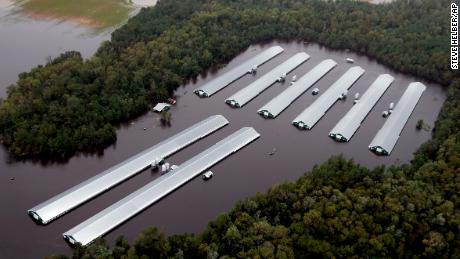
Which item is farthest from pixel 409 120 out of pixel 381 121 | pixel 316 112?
pixel 316 112

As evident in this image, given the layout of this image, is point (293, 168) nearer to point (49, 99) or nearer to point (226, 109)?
point (226, 109)

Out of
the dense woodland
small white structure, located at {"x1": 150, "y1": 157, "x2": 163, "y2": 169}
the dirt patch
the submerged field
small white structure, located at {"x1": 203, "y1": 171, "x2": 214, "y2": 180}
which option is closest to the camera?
the dense woodland

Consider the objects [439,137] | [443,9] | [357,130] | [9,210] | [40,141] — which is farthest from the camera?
[443,9]

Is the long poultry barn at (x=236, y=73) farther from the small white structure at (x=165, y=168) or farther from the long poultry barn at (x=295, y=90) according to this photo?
the small white structure at (x=165, y=168)

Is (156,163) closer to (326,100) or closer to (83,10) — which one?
(326,100)

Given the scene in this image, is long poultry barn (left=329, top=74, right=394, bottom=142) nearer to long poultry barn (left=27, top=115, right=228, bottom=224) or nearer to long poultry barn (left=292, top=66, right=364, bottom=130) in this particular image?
long poultry barn (left=292, top=66, right=364, bottom=130)

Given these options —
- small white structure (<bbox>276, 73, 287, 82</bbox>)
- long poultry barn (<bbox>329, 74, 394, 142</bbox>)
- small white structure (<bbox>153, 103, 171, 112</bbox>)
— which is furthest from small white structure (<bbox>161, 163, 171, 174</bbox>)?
small white structure (<bbox>276, 73, 287, 82</bbox>)
